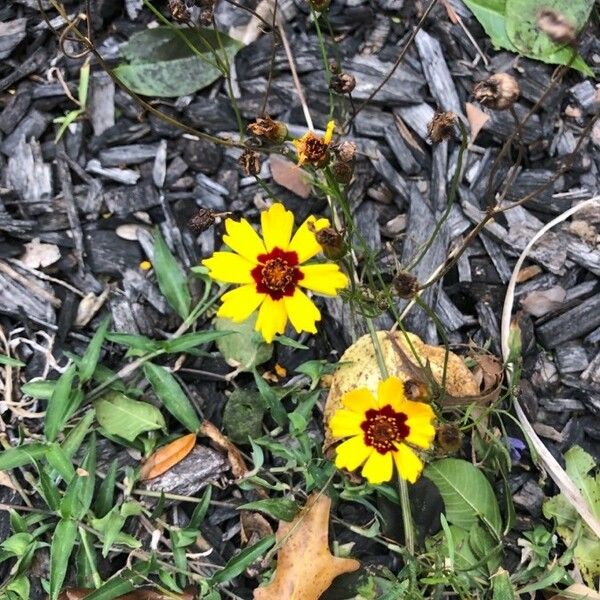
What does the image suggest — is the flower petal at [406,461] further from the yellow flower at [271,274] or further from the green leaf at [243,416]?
the green leaf at [243,416]

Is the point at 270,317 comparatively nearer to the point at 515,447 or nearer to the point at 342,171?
the point at 342,171

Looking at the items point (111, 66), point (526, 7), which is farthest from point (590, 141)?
point (111, 66)

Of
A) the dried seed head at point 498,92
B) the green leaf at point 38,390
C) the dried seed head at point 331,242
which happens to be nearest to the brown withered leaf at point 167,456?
the green leaf at point 38,390

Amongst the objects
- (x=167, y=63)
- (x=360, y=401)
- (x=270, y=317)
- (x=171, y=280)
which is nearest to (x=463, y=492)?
(x=360, y=401)

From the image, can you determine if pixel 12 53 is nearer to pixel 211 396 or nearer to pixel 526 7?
pixel 211 396

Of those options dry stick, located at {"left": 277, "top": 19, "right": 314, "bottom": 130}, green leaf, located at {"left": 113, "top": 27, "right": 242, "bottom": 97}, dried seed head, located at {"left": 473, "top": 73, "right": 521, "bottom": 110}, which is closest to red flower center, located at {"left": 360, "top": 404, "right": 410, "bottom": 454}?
dried seed head, located at {"left": 473, "top": 73, "right": 521, "bottom": 110}
